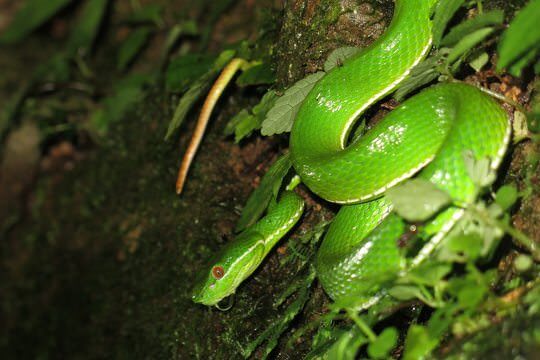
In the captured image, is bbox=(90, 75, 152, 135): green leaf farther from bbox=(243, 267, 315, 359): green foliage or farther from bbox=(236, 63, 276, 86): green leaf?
bbox=(243, 267, 315, 359): green foliage

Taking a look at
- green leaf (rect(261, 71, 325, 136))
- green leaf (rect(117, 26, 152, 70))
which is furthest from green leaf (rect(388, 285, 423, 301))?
green leaf (rect(117, 26, 152, 70))

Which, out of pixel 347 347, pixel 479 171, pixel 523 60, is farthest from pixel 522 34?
pixel 347 347

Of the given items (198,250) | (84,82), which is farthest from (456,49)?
(84,82)

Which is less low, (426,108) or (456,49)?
(456,49)

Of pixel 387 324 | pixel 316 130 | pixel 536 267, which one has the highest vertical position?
pixel 316 130

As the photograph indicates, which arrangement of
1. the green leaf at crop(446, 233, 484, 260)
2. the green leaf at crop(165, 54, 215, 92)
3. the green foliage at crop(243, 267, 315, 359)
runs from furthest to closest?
the green leaf at crop(165, 54, 215, 92) → the green foliage at crop(243, 267, 315, 359) → the green leaf at crop(446, 233, 484, 260)

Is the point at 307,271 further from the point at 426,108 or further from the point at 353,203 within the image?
the point at 426,108

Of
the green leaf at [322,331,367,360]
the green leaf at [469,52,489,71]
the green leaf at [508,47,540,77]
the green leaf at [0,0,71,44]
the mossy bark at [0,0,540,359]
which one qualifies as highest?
the green leaf at [0,0,71,44]
